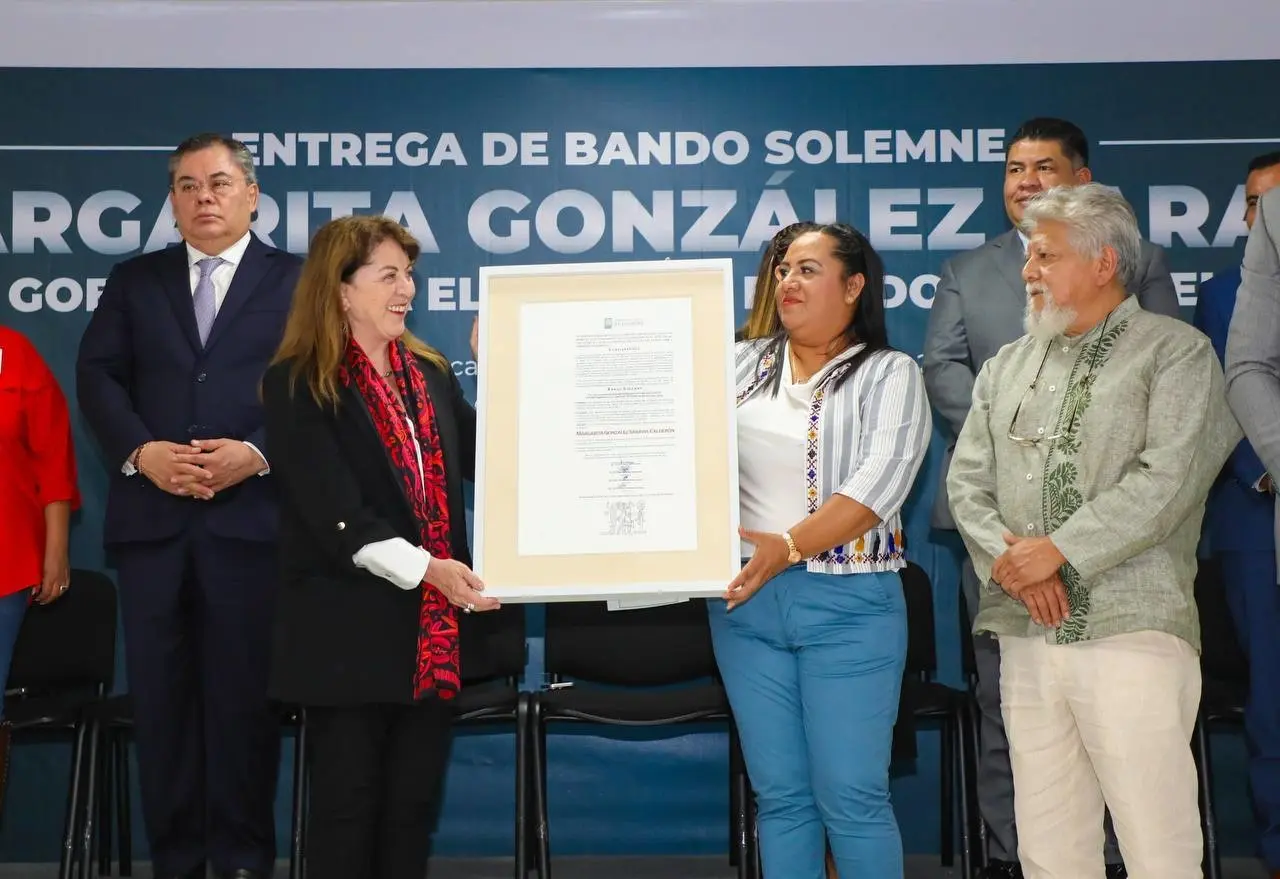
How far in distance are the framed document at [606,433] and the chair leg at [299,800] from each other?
1302 mm

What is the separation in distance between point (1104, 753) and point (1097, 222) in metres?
1.20

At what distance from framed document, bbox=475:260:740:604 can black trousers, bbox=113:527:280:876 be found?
1.06 m

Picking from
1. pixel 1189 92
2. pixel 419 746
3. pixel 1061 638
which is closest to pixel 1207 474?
pixel 1061 638

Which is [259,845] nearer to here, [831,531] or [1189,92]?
[831,531]

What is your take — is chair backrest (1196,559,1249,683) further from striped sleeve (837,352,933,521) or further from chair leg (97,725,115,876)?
chair leg (97,725,115,876)

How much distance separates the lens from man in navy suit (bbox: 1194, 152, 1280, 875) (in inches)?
Result: 147

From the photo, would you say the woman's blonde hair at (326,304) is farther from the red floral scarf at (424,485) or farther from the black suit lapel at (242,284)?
the black suit lapel at (242,284)

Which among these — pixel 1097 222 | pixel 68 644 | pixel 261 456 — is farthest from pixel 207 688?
pixel 1097 222

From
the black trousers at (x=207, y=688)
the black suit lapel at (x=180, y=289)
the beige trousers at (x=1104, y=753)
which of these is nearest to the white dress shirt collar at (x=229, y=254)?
the black suit lapel at (x=180, y=289)

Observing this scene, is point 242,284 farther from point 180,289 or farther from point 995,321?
point 995,321

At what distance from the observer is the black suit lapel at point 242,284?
382 cm

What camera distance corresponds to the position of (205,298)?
3.91 metres

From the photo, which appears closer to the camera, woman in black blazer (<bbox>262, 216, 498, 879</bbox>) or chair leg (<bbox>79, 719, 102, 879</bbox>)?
woman in black blazer (<bbox>262, 216, 498, 879</bbox>)

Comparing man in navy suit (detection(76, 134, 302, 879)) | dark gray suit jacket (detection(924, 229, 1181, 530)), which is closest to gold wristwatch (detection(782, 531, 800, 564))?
dark gray suit jacket (detection(924, 229, 1181, 530))
